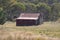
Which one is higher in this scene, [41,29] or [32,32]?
[32,32]

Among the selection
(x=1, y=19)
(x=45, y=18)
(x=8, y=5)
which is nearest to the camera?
(x=1, y=19)

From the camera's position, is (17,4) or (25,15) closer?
(25,15)

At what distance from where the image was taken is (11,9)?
66500mm

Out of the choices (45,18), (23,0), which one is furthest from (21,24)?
(23,0)

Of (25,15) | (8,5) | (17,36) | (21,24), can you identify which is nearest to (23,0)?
(8,5)

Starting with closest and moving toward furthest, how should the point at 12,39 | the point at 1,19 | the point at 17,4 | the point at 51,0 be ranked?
1. the point at 12,39
2. the point at 1,19
3. the point at 17,4
4. the point at 51,0

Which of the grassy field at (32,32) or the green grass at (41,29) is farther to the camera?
the green grass at (41,29)

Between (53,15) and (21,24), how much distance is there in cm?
2704

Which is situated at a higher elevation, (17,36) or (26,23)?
(17,36)

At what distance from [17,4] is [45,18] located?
1196 cm

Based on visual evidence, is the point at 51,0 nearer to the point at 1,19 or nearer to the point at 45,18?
the point at 45,18

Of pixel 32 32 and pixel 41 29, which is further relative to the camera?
pixel 41 29

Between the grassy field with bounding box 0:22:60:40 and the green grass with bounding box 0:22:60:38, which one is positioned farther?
the green grass with bounding box 0:22:60:38

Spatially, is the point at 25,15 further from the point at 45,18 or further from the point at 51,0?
the point at 51,0
